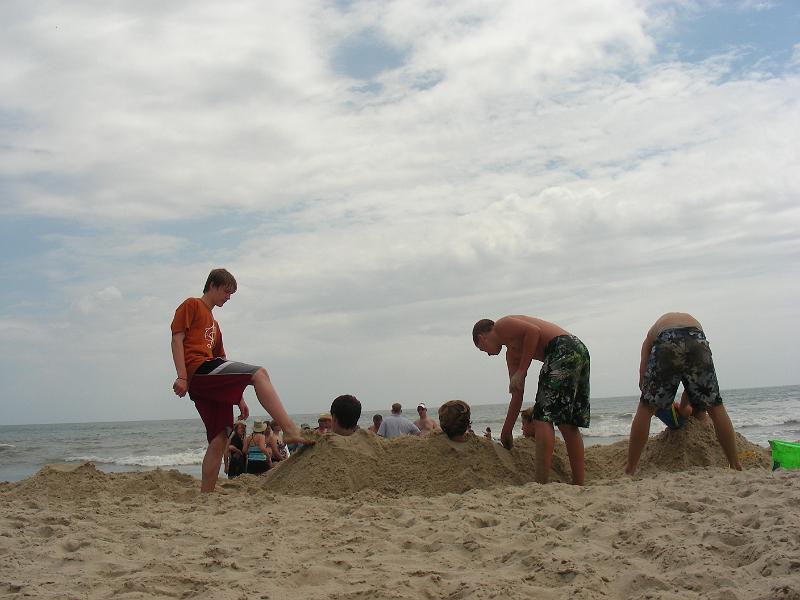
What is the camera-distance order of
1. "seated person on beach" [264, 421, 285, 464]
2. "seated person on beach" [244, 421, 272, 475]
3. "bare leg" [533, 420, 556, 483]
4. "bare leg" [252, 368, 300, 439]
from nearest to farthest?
"bare leg" [252, 368, 300, 439], "bare leg" [533, 420, 556, 483], "seated person on beach" [244, 421, 272, 475], "seated person on beach" [264, 421, 285, 464]

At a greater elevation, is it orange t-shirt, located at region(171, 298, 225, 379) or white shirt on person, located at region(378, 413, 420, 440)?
orange t-shirt, located at region(171, 298, 225, 379)

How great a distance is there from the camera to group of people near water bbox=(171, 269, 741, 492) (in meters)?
4.60

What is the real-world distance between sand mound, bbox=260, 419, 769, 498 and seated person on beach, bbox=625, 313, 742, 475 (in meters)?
0.41

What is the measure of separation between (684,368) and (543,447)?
1117 millimetres

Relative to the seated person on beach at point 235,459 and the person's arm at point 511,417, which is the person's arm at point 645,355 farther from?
the seated person on beach at point 235,459

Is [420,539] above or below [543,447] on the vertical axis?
below

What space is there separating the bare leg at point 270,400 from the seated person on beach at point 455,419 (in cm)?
111

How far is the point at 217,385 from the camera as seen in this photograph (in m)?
4.57

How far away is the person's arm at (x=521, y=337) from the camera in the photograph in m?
4.68

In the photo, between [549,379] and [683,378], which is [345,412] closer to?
[549,379]

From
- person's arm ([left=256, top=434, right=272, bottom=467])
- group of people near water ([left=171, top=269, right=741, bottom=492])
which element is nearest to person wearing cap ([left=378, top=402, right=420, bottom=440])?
person's arm ([left=256, top=434, right=272, bottom=467])

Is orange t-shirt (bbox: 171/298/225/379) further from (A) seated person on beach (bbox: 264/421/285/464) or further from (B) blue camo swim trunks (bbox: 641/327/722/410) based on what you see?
(A) seated person on beach (bbox: 264/421/285/464)

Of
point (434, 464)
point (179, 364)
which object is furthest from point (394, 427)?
point (179, 364)

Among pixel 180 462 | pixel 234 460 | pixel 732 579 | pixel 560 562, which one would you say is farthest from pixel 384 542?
pixel 180 462
